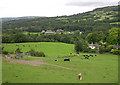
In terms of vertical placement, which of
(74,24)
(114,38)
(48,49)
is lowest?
(48,49)

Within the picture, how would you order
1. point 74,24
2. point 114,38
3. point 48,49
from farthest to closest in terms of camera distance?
point 74,24, point 114,38, point 48,49

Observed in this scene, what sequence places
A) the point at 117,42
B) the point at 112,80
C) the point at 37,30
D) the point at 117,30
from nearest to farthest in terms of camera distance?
the point at 112,80 → the point at 117,42 → the point at 117,30 → the point at 37,30

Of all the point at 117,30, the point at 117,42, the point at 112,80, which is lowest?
the point at 112,80

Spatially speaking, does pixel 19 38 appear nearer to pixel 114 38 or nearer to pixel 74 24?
pixel 114 38

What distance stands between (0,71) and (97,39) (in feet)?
144

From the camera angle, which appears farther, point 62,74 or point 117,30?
point 117,30

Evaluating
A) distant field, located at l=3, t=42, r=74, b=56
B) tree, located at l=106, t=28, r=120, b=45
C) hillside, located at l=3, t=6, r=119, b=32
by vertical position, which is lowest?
distant field, located at l=3, t=42, r=74, b=56

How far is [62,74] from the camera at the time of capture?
20.6 metres

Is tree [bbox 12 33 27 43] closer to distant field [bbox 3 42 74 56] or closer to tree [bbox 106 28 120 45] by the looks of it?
distant field [bbox 3 42 74 56]

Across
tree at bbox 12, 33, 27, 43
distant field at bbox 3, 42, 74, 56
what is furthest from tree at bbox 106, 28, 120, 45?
tree at bbox 12, 33, 27, 43

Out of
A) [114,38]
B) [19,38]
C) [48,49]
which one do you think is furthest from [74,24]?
[48,49]

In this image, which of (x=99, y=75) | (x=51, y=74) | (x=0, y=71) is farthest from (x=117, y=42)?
(x=0, y=71)

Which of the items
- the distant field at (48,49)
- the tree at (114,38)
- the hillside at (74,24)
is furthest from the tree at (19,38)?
→ the hillside at (74,24)

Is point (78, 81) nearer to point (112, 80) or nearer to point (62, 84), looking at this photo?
point (62, 84)
